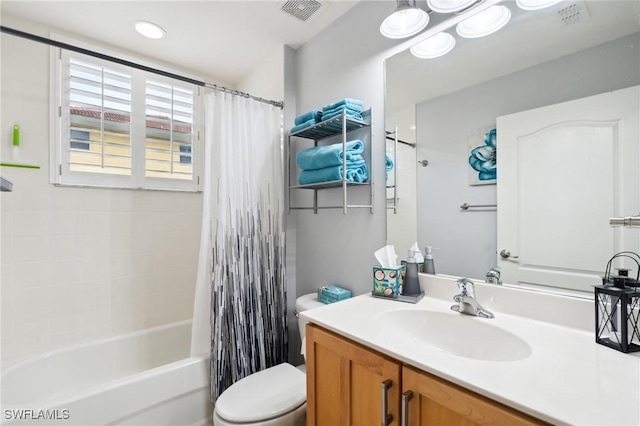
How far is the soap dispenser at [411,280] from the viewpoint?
1.34 metres

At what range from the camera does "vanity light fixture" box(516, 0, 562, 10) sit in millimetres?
1059

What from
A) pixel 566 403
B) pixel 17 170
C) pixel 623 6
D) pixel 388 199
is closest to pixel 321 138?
pixel 388 199

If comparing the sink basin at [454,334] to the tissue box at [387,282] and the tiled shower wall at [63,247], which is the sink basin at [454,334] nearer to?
the tissue box at [387,282]

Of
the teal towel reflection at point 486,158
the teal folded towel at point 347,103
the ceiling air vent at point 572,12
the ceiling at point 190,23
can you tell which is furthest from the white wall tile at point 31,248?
the ceiling air vent at point 572,12

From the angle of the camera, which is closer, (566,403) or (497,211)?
(566,403)

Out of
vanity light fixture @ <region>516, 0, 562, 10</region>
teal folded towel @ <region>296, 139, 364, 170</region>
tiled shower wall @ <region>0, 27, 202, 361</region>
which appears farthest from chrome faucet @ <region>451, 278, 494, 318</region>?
tiled shower wall @ <region>0, 27, 202, 361</region>

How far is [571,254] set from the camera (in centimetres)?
100

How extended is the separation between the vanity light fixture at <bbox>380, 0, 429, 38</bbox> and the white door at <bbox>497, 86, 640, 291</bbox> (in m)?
0.57

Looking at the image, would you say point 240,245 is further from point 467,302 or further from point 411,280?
point 467,302

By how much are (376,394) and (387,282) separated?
0.53 meters

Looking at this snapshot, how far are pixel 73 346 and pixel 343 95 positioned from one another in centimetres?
234

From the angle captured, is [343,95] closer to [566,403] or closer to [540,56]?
[540,56]

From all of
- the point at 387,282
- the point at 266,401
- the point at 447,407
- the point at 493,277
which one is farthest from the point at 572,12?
the point at 266,401

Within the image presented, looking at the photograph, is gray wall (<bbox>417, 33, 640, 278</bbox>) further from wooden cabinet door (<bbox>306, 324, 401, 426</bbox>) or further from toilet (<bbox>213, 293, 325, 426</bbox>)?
toilet (<bbox>213, 293, 325, 426</bbox>)
